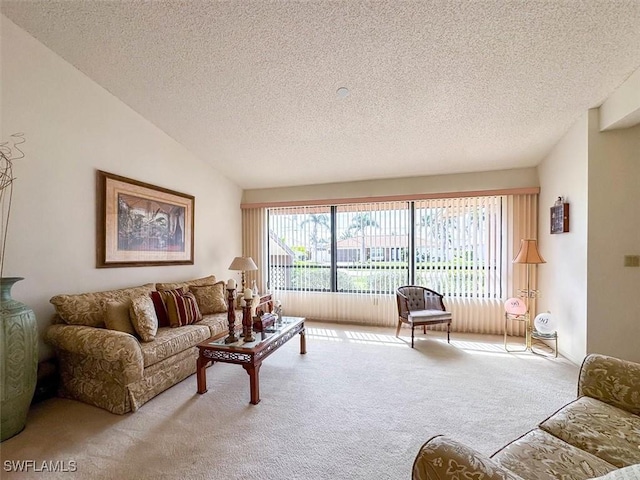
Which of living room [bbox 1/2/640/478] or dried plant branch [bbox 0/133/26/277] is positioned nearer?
dried plant branch [bbox 0/133/26/277]

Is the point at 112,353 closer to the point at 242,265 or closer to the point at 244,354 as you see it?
the point at 244,354

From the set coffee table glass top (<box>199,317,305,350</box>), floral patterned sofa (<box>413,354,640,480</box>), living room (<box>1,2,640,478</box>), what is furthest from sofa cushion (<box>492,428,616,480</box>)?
coffee table glass top (<box>199,317,305,350</box>)

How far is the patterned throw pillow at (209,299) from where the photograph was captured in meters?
3.93

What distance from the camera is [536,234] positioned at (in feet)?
14.3

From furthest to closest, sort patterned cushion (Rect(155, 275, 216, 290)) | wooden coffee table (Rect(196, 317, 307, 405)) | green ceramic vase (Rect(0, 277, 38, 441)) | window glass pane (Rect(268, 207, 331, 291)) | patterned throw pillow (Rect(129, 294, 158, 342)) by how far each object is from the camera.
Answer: window glass pane (Rect(268, 207, 331, 291)) → patterned cushion (Rect(155, 275, 216, 290)) → patterned throw pillow (Rect(129, 294, 158, 342)) → wooden coffee table (Rect(196, 317, 307, 405)) → green ceramic vase (Rect(0, 277, 38, 441))

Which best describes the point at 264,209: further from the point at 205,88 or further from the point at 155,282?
the point at 205,88

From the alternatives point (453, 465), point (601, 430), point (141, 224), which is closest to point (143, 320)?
point (141, 224)

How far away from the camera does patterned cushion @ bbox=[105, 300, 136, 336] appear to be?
2.78m

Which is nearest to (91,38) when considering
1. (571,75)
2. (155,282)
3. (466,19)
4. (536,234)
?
(155,282)

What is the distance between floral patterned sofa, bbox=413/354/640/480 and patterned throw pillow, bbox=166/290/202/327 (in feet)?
9.99

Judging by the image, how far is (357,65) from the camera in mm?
2703

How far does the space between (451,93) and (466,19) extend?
0.82 metres

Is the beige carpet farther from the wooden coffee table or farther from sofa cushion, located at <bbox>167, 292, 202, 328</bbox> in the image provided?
sofa cushion, located at <bbox>167, 292, 202, 328</bbox>

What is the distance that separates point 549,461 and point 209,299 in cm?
367
